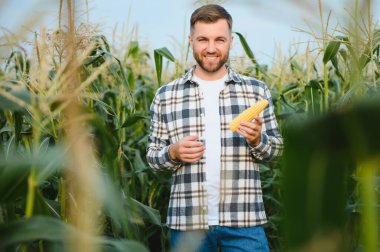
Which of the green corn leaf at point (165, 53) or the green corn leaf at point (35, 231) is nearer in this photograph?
the green corn leaf at point (35, 231)

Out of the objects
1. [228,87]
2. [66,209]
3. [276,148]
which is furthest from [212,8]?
[66,209]

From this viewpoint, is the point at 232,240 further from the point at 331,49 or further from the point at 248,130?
the point at 331,49

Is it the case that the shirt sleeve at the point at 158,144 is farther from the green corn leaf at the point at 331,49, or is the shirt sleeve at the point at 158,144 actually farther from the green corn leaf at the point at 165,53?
the green corn leaf at the point at 331,49

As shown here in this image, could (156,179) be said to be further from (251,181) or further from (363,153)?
(363,153)

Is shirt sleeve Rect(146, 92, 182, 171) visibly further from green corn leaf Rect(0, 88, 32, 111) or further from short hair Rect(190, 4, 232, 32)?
green corn leaf Rect(0, 88, 32, 111)

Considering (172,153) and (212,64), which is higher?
(212,64)

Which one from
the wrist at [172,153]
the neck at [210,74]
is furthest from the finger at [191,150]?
the neck at [210,74]

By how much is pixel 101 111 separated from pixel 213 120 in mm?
852

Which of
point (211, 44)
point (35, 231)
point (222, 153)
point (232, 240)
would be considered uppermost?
point (211, 44)

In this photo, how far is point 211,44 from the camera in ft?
8.38

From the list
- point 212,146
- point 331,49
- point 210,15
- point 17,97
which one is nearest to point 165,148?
point 212,146

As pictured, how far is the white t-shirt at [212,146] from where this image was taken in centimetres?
256

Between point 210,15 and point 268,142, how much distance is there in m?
0.64

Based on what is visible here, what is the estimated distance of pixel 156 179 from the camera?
146 inches
